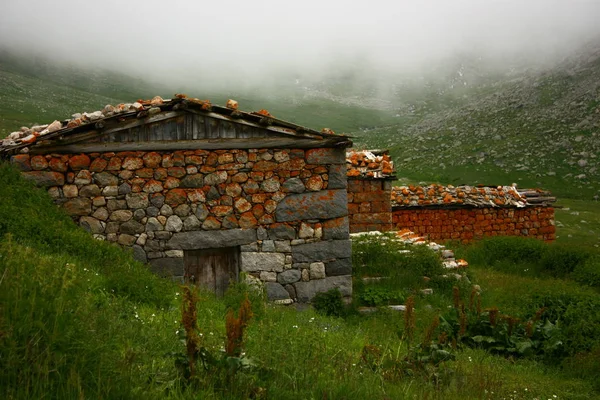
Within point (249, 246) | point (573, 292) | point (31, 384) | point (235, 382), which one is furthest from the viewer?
point (573, 292)

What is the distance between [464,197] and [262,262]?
11368 mm

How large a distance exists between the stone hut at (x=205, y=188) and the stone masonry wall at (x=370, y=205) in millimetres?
4501

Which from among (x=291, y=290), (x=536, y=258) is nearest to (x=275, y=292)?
(x=291, y=290)

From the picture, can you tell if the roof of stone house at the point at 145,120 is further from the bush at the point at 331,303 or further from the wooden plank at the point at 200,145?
the bush at the point at 331,303

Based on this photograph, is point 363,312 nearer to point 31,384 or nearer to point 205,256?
point 205,256

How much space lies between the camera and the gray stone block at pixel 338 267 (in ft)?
32.1

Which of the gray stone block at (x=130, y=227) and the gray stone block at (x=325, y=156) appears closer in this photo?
the gray stone block at (x=130, y=227)

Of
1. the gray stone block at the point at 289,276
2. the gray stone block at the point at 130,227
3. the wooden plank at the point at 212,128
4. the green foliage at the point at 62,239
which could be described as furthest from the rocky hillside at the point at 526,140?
the green foliage at the point at 62,239

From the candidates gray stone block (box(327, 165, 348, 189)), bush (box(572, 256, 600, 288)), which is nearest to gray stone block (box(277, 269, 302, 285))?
gray stone block (box(327, 165, 348, 189))

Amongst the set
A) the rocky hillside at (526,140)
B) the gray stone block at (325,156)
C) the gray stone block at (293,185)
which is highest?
the rocky hillside at (526,140)

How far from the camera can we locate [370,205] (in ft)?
47.0

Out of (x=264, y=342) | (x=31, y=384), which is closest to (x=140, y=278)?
(x=264, y=342)

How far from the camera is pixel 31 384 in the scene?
296 centimetres

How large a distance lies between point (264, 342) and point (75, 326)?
226 cm
